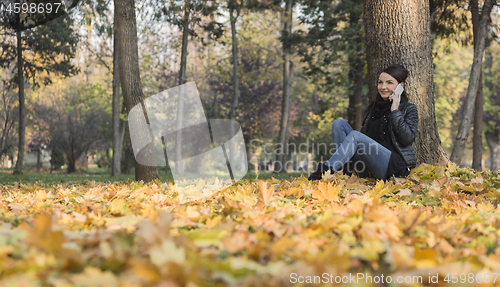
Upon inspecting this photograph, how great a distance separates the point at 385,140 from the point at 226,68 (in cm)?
2011

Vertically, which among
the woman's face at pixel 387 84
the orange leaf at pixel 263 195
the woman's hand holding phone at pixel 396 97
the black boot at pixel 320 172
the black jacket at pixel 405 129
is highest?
the woman's face at pixel 387 84

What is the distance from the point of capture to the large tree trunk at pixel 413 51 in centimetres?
390

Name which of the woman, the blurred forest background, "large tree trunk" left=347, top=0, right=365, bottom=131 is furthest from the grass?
"large tree trunk" left=347, top=0, right=365, bottom=131

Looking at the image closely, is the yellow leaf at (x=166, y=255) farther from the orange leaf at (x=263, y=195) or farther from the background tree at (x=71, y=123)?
the background tree at (x=71, y=123)

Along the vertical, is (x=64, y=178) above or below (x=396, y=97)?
below

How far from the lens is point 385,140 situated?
365cm

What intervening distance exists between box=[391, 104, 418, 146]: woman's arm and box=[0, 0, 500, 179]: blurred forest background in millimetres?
4460

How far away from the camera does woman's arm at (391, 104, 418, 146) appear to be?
11.1 ft

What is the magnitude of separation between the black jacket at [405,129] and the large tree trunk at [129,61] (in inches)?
129

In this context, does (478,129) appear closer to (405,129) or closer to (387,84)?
(387,84)

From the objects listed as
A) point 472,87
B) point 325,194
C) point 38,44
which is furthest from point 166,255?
point 38,44

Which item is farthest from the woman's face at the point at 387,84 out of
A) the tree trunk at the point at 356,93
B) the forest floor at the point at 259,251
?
the tree trunk at the point at 356,93

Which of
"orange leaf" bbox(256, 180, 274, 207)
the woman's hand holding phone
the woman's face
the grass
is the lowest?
the grass

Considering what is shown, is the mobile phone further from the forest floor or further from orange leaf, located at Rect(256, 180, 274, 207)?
orange leaf, located at Rect(256, 180, 274, 207)
